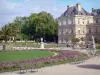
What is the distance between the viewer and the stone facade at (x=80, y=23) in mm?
73875

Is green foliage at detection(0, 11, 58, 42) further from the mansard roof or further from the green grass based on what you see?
the green grass

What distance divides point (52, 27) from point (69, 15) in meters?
10.0

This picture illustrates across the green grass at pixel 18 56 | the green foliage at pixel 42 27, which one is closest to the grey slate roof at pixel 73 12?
the green foliage at pixel 42 27

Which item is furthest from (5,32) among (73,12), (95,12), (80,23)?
(95,12)

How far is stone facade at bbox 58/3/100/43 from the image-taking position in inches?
2908

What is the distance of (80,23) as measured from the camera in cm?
7575

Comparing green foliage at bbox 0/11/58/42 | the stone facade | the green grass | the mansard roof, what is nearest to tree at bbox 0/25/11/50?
the green grass

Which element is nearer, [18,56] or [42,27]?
[18,56]

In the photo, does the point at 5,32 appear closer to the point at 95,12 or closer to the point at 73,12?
the point at 73,12

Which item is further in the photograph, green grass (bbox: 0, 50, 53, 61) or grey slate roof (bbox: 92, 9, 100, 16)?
grey slate roof (bbox: 92, 9, 100, 16)

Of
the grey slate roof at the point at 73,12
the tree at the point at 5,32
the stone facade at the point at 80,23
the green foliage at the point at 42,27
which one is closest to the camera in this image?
the tree at the point at 5,32

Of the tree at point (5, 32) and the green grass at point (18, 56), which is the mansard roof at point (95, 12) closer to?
the tree at point (5, 32)

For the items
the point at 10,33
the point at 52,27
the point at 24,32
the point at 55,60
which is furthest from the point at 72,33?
the point at 55,60

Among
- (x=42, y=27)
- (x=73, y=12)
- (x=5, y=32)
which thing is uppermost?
(x=73, y=12)
